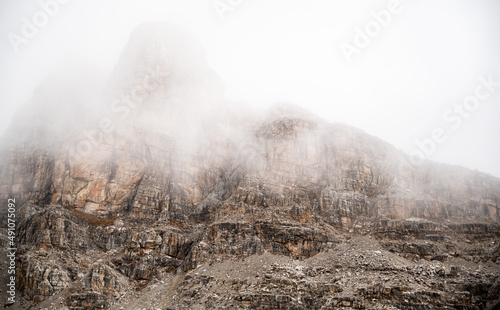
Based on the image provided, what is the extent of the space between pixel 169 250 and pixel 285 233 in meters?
33.5

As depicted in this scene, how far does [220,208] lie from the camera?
103 metres

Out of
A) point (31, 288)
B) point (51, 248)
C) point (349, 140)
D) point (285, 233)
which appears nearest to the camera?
point (31, 288)

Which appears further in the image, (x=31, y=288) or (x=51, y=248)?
(x=51, y=248)

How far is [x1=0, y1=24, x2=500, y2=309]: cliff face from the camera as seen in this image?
2953 inches

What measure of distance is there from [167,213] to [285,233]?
39.3 meters

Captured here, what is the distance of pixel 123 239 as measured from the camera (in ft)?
313

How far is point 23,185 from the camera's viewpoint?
103 metres

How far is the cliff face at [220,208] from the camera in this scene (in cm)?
7500

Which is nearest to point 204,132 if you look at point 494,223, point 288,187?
point 288,187

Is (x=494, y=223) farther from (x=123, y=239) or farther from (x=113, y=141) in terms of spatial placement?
(x=113, y=141)

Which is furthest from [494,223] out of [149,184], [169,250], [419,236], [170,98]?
[170,98]

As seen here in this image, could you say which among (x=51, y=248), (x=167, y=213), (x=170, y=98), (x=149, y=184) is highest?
(x=170, y=98)

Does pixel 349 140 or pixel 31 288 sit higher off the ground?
pixel 349 140

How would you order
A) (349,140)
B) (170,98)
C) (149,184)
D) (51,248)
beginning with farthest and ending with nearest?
(170,98) → (349,140) → (149,184) → (51,248)
